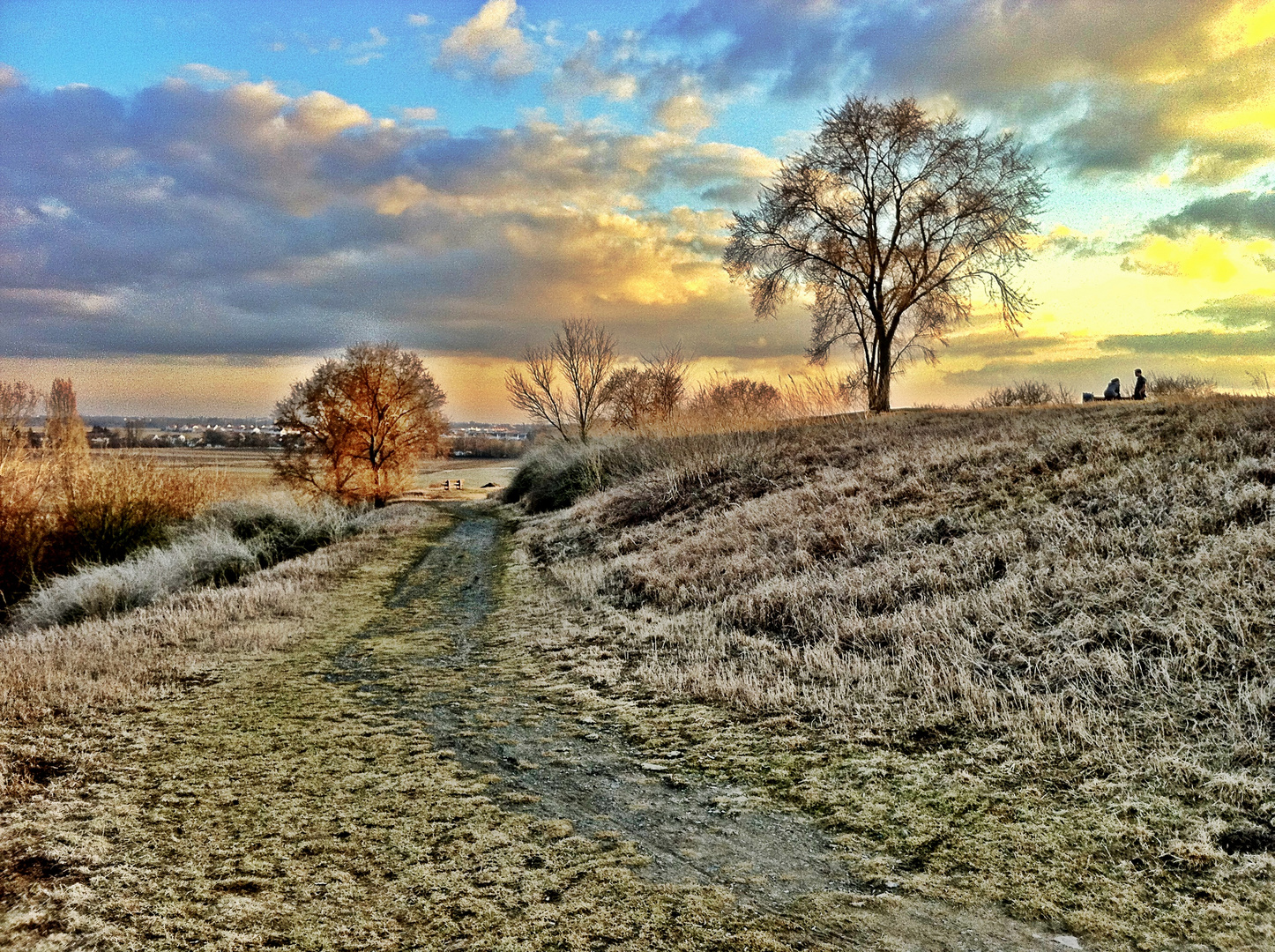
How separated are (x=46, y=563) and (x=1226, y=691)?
20749mm

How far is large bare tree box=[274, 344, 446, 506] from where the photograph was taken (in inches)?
1439

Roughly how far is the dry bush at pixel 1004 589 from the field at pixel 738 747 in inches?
1.4

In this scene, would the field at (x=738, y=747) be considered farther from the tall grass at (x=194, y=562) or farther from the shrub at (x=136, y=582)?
the tall grass at (x=194, y=562)

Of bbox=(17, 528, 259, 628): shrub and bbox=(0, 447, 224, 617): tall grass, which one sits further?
bbox=(0, 447, 224, 617): tall grass

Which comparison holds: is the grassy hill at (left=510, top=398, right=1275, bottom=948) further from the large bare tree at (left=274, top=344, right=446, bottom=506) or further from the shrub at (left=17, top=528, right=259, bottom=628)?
the large bare tree at (left=274, top=344, right=446, bottom=506)

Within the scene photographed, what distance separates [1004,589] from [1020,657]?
1.17 m

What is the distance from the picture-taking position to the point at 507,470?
133 feet

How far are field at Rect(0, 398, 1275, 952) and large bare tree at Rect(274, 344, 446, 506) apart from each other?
93.2 ft

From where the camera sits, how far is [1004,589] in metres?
6.39

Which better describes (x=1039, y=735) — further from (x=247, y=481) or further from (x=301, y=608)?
(x=247, y=481)

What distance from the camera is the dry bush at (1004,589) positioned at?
4645mm

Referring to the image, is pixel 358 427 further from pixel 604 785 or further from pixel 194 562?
pixel 604 785

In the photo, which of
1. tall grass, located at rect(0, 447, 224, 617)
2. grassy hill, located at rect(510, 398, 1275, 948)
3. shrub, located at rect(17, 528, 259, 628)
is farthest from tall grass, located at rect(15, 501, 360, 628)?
grassy hill, located at rect(510, 398, 1275, 948)

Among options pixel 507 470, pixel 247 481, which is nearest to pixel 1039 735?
pixel 247 481
